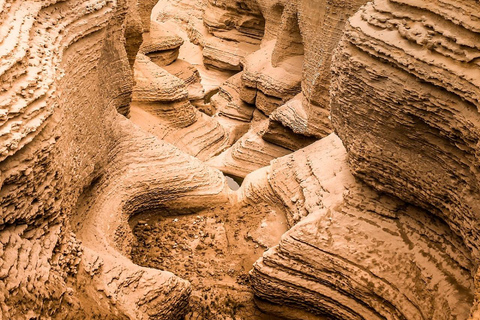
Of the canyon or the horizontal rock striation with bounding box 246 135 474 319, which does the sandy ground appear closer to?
the canyon

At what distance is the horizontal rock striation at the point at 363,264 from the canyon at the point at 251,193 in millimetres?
11

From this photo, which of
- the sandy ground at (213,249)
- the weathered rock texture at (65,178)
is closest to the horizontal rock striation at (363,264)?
the sandy ground at (213,249)


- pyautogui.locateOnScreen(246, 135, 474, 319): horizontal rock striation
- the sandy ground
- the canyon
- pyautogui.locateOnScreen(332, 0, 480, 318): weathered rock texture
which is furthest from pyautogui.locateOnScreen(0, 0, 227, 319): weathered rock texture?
pyautogui.locateOnScreen(332, 0, 480, 318): weathered rock texture

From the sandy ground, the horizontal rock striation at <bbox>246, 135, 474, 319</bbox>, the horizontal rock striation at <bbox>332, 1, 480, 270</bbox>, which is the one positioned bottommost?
the sandy ground

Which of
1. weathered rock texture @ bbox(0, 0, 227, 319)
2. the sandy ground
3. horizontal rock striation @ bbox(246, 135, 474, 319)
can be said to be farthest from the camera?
the sandy ground

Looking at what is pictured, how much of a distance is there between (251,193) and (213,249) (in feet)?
2.98

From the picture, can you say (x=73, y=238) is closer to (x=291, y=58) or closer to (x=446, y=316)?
(x=446, y=316)

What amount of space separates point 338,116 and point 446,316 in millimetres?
1563

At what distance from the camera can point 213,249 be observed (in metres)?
4.32

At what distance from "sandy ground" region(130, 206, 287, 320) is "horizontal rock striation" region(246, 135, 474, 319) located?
323 mm

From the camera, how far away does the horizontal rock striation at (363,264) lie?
2891 millimetres

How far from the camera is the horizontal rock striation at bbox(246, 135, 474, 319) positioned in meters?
2.89

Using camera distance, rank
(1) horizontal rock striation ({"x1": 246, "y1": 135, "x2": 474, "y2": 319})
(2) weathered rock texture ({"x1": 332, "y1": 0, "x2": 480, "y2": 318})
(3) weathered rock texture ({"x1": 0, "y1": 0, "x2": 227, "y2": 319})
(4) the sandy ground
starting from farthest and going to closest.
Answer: (4) the sandy ground, (1) horizontal rock striation ({"x1": 246, "y1": 135, "x2": 474, "y2": 319}), (2) weathered rock texture ({"x1": 332, "y1": 0, "x2": 480, "y2": 318}), (3) weathered rock texture ({"x1": 0, "y1": 0, "x2": 227, "y2": 319})

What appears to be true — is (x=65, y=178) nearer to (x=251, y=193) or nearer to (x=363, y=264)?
→ (x=363, y=264)
